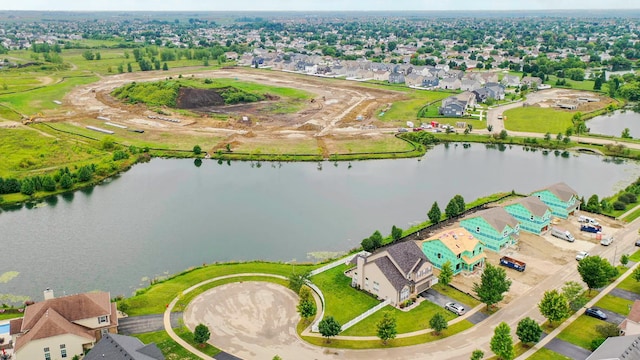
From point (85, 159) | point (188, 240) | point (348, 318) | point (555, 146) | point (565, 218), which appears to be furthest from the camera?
point (555, 146)

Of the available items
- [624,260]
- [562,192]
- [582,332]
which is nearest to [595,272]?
[582,332]

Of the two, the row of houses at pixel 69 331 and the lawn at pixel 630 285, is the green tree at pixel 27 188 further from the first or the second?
the lawn at pixel 630 285

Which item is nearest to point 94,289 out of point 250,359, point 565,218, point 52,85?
point 250,359

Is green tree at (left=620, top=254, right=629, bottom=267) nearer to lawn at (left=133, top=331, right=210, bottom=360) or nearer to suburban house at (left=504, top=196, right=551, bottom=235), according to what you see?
suburban house at (left=504, top=196, right=551, bottom=235)

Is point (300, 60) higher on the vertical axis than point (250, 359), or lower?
higher

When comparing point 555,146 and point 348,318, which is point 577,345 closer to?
point 348,318

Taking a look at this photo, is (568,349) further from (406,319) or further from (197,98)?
(197,98)
